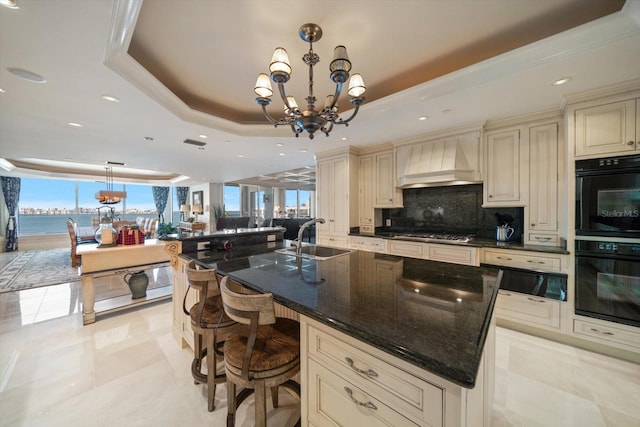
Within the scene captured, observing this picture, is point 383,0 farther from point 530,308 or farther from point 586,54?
point 530,308

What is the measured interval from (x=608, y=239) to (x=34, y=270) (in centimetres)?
929

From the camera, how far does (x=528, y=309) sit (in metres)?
2.48

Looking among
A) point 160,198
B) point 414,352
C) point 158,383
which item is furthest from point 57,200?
point 414,352

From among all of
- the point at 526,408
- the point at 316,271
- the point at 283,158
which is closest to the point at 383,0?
the point at 316,271

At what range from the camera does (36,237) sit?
24.6 feet

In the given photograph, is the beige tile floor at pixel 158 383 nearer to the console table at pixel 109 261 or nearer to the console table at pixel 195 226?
the console table at pixel 109 261

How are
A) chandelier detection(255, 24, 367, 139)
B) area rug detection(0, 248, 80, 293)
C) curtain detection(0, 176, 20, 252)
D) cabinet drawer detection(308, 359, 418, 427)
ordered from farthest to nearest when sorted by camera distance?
curtain detection(0, 176, 20, 252), area rug detection(0, 248, 80, 293), chandelier detection(255, 24, 367, 139), cabinet drawer detection(308, 359, 418, 427)

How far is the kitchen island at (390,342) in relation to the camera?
2.28ft

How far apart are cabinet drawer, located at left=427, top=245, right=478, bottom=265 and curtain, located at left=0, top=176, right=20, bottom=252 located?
456 inches

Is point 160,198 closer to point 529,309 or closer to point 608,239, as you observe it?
point 529,309

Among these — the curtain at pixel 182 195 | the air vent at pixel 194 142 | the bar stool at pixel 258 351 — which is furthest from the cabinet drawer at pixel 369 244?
the curtain at pixel 182 195

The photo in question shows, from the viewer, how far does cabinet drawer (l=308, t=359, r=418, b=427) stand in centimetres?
84

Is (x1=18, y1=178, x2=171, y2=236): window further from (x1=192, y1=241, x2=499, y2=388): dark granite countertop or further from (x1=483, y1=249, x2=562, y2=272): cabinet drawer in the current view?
(x1=483, y1=249, x2=562, y2=272): cabinet drawer

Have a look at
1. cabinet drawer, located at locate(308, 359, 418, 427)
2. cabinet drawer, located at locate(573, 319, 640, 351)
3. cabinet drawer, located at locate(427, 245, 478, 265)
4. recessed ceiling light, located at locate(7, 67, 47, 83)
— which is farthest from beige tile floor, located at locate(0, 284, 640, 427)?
recessed ceiling light, located at locate(7, 67, 47, 83)
